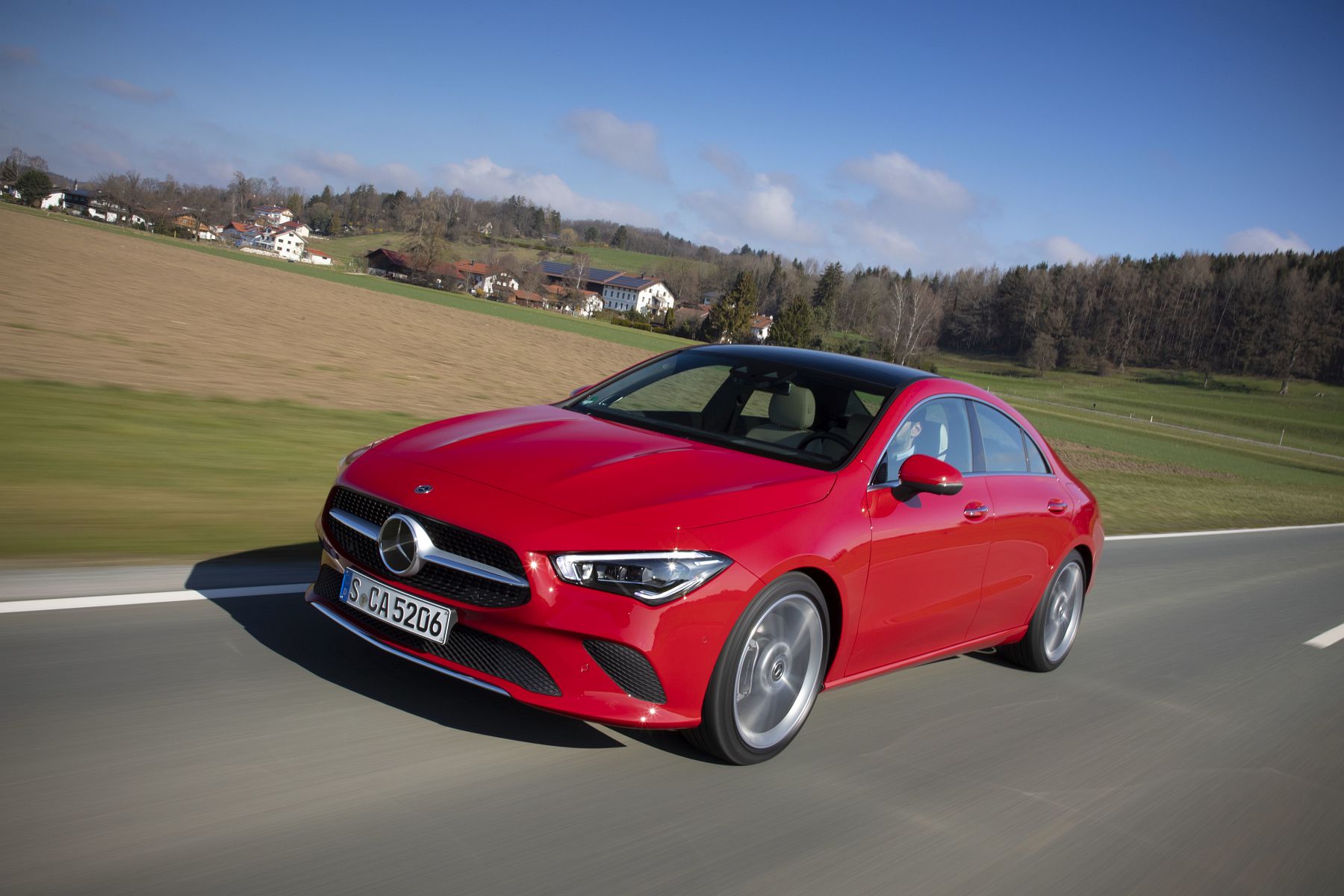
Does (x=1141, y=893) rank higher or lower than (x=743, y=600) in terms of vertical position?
lower

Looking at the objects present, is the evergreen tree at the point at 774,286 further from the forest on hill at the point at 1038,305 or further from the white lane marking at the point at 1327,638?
the white lane marking at the point at 1327,638

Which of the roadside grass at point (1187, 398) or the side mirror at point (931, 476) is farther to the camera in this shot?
the roadside grass at point (1187, 398)

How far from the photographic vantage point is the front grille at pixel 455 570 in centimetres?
346

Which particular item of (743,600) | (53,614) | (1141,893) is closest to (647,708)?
(743,600)

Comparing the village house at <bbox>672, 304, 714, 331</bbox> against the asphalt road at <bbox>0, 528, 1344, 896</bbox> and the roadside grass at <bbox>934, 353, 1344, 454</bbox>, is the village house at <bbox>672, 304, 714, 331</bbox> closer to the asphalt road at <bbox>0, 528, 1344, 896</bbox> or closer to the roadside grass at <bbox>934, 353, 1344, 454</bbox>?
the roadside grass at <bbox>934, 353, 1344, 454</bbox>

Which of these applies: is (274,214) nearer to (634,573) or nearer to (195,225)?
(195,225)

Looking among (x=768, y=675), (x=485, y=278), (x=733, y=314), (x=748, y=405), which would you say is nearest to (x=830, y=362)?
(x=748, y=405)

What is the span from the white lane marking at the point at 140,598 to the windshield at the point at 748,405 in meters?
1.76

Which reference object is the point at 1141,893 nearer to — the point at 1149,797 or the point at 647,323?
the point at 1149,797

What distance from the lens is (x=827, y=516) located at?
13.2 feet

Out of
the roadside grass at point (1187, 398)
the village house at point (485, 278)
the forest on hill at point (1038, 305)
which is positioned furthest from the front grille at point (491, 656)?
the village house at point (485, 278)

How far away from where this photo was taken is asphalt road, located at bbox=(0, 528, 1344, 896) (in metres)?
2.92

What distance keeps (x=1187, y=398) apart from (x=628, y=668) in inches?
4353

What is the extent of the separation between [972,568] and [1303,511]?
24.8 meters
